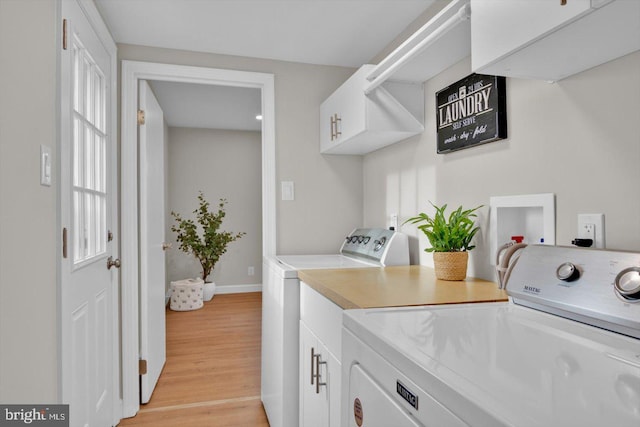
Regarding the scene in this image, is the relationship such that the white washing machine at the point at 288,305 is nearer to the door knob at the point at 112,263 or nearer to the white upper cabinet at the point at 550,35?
the door knob at the point at 112,263

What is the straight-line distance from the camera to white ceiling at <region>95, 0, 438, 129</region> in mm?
1892

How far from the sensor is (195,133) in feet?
18.0

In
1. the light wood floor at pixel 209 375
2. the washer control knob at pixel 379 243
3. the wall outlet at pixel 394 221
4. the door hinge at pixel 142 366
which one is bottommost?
the light wood floor at pixel 209 375

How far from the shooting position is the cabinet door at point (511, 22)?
0.85 meters

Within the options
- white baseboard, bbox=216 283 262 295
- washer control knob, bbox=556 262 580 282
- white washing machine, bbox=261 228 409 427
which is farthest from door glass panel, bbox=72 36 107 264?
white baseboard, bbox=216 283 262 295

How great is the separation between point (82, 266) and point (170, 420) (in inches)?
42.9

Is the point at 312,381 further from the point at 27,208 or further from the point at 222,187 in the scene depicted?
the point at 222,187

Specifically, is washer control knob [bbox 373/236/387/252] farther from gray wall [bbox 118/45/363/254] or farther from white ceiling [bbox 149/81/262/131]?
white ceiling [bbox 149/81/262/131]

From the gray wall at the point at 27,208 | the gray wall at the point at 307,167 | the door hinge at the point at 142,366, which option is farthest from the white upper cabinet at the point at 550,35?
the door hinge at the point at 142,366

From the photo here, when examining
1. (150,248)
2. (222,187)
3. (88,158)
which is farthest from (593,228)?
(222,187)

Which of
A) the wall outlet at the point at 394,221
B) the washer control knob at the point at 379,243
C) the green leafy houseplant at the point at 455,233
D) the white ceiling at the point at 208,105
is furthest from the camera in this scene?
the white ceiling at the point at 208,105

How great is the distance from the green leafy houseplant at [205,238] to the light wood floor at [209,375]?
85 centimetres

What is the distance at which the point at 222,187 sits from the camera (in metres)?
5.56

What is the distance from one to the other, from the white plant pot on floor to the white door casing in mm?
2204
